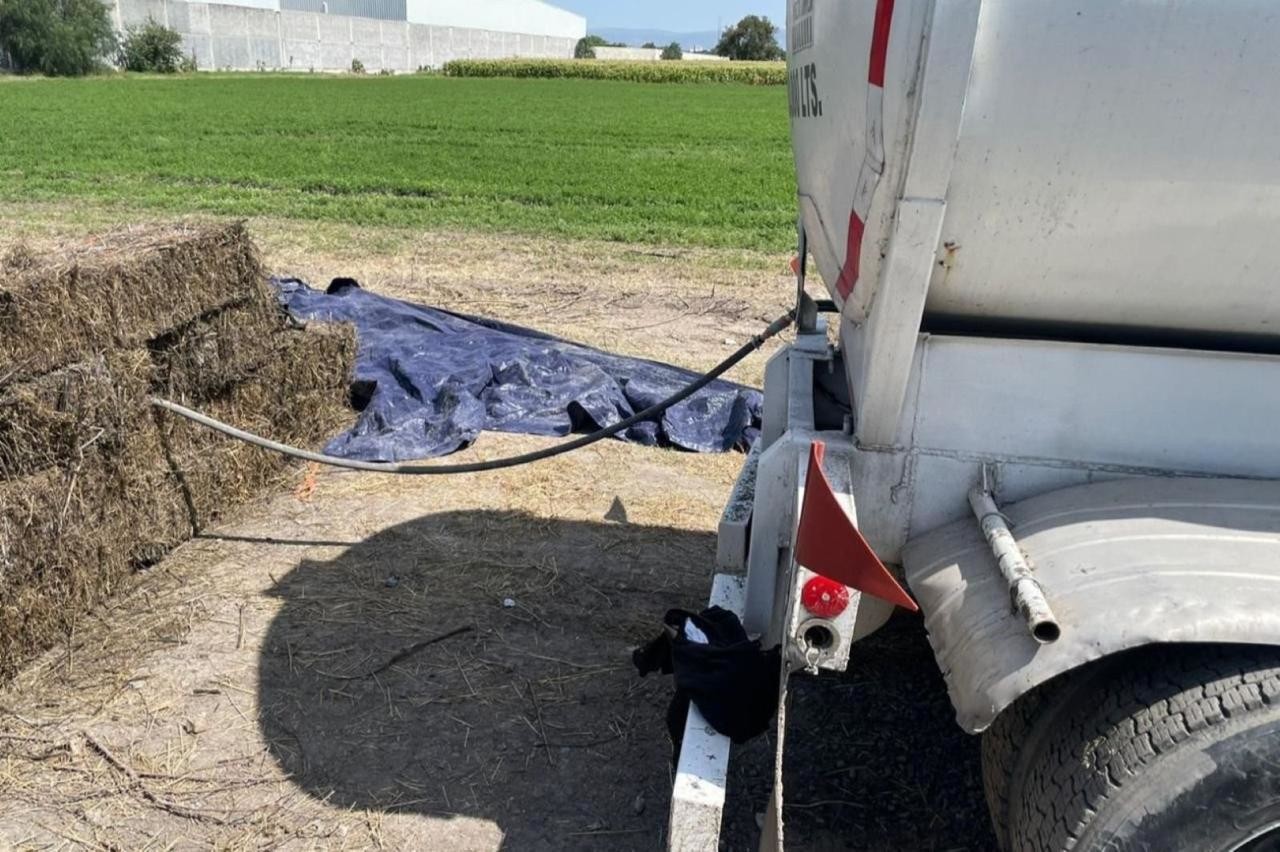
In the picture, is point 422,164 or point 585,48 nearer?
point 422,164

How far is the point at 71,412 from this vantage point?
3.94 m

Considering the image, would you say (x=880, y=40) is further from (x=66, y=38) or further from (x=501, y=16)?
(x=501, y=16)

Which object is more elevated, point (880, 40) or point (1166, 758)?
point (880, 40)

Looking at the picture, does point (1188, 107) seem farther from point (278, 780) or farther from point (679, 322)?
point (679, 322)

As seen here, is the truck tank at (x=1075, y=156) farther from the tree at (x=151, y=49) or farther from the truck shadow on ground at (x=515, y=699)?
the tree at (x=151, y=49)

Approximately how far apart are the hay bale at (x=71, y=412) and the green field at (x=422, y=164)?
8.24 meters

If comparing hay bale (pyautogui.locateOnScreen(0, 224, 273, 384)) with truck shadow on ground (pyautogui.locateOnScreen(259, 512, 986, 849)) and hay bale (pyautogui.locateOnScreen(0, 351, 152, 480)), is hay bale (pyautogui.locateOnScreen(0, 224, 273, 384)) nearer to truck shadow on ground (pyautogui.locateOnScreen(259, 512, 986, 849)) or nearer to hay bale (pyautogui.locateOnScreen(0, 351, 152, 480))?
hay bale (pyautogui.locateOnScreen(0, 351, 152, 480))

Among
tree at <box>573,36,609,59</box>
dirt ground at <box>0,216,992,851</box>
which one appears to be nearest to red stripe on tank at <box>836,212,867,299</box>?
dirt ground at <box>0,216,992,851</box>

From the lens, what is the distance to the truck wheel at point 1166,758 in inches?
73.2

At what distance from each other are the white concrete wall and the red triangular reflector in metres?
98.8

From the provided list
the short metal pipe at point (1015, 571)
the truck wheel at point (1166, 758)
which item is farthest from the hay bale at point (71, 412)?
the truck wheel at point (1166, 758)

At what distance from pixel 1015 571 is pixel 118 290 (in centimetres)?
378

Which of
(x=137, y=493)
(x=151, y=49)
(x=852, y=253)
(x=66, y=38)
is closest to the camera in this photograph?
(x=852, y=253)

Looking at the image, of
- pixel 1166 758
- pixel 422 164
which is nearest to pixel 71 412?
pixel 1166 758
